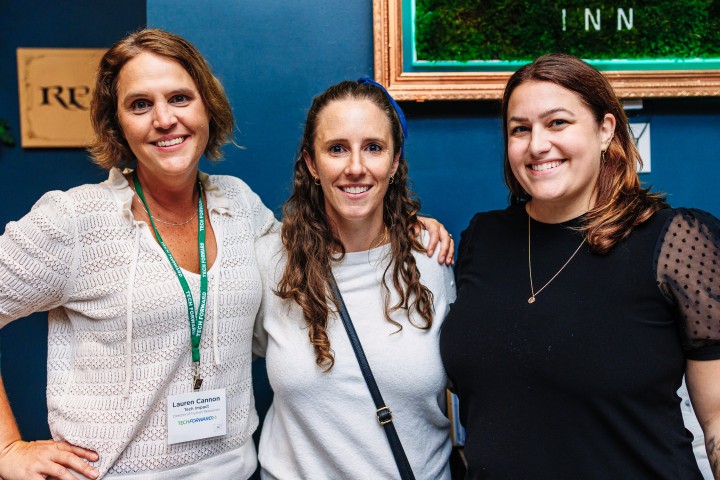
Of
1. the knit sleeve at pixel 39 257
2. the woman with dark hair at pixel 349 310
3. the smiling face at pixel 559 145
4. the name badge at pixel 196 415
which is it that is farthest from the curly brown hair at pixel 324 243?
the knit sleeve at pixel 39 257

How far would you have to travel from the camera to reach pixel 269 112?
1.97 meters

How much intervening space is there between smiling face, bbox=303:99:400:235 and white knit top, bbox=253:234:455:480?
0.18 meters

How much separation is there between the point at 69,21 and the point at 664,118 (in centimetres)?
281

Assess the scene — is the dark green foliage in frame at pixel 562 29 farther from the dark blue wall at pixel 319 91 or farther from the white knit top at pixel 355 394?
the white knit top at pixel 355 394

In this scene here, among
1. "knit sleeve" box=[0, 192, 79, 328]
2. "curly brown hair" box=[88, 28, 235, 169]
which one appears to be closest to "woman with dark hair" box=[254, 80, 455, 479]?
"curly brown hair" box=[88, 28, 235, 169]

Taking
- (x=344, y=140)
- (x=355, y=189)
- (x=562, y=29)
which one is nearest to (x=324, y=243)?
(x=355, y=189)

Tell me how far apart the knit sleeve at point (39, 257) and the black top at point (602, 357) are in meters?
0.96

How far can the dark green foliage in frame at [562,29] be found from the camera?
1.98 m

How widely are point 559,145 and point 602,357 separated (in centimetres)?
47

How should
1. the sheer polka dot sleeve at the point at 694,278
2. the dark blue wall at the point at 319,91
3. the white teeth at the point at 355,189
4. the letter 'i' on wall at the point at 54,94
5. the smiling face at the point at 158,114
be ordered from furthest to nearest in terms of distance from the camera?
1. the letter 'i' on wall at the point at 54,94
2. the dark blue wall at the point at 319,91
3. the white teeth at the point at 355,189
4. the smiling face at the point at 158,114
5. the sheer polka dot sleeve at the point at 694,278

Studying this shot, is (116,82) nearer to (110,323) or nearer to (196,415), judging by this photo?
(110,323)

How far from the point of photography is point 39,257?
131 centimetres

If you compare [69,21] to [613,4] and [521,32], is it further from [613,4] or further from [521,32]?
[613,4]

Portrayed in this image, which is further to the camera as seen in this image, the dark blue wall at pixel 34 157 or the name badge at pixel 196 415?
the dark blue wall at pixel 34 157
